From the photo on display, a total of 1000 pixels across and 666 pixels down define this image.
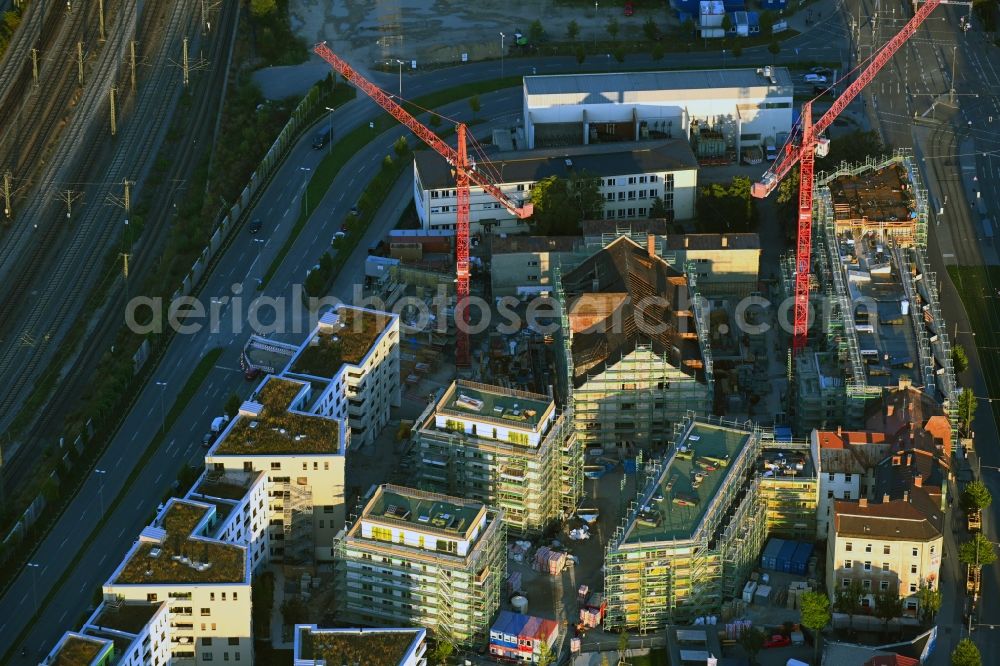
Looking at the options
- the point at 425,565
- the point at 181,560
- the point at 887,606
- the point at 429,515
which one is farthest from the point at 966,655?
the point at 181,560

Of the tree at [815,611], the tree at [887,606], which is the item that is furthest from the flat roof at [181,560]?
the tree at [887,606]

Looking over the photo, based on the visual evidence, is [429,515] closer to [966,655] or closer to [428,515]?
[428,515]

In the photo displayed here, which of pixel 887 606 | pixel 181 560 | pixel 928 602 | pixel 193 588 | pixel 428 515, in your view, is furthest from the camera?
pixel 428 515

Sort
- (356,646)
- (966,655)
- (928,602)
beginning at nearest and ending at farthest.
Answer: (356,646) < (966,655) < (928,602)

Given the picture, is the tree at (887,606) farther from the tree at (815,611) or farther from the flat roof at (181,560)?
the flat roof at (181,560)

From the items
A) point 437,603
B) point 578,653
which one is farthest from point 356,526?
point 578,653

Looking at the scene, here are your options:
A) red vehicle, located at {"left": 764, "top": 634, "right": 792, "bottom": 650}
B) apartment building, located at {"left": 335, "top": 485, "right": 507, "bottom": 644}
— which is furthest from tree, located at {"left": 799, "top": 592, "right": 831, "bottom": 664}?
apartment building, located at {"left": 335, "top": 485, "right": 507, "bottom": 644}
